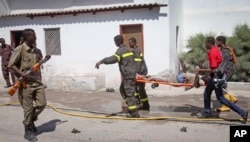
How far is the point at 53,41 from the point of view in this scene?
47.1 ft

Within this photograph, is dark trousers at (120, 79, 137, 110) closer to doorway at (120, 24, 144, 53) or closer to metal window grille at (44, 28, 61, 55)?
doorway at (120, 24, 144, 53)

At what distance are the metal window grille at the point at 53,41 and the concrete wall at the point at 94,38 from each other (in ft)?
0.60

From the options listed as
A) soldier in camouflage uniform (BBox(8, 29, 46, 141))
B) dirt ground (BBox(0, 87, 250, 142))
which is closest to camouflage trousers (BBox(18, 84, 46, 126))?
soldier in camouflage uniform (BBox(8, 29, 46, 141))

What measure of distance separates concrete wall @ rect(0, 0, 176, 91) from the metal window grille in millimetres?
183

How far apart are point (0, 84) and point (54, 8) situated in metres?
3.97

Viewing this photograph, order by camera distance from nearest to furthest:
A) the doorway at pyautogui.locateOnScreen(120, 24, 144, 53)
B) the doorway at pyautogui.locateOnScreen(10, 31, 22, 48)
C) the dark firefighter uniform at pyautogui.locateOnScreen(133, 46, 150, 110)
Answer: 1. the dark firefighter uniform at pyautogui.locateOnScreen(133, 46, 150, 110)
2. the doorway at pyautogui.locateOnScreen(120, 24, 144, 53)
3. the doorway at pyautogui.locateOnScreen(10, 31, 22, 48)

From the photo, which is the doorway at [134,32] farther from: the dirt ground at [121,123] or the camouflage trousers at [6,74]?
the camouflage trousers at [6,74]

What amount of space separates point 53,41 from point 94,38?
193 cm

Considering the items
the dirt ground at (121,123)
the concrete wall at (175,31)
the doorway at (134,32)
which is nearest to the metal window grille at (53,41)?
the doorway at (134,32)

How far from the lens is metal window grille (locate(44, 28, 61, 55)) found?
1429 centimetres

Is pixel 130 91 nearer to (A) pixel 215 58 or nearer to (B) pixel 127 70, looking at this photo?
(B) pixel 127 70

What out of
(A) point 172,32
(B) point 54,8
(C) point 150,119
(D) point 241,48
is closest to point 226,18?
(D) point 241,48

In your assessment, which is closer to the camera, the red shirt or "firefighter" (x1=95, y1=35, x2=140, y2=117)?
the red shirt

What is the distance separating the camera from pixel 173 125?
739cm
